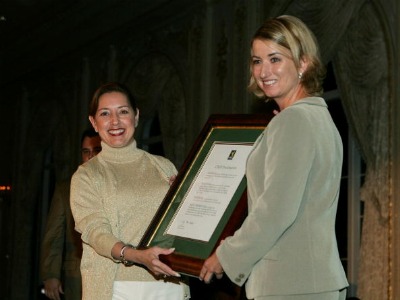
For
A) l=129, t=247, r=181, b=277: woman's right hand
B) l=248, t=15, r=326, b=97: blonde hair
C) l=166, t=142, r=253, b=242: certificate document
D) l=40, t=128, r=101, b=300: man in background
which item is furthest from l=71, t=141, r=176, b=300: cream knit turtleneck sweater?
l=40, t=128, r=101, b=300: man in background

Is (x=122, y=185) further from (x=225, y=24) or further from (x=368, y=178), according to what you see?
(x=225, y=24)

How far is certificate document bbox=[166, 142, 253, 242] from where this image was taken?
2879 mm

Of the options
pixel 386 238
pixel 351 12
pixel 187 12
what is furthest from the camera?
pixel 187 12

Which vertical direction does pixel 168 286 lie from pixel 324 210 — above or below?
below

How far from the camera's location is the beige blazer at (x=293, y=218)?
91.3 inches

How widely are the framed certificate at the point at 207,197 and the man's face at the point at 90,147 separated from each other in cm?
216

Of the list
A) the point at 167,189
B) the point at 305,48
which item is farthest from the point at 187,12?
the point at 305,48

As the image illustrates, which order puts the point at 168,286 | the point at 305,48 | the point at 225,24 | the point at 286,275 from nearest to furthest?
the point at 286,275, the point at 305,48, the point at 168,286, the point at 225,24

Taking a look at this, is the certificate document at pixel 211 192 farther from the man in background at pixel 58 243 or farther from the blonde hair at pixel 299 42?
the man in background at pixel 58 243

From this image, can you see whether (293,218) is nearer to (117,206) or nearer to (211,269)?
(211,269)

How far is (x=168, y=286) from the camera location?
3336 millimetres

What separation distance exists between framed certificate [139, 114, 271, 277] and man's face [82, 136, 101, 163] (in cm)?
216

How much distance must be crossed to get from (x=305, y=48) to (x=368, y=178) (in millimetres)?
3670

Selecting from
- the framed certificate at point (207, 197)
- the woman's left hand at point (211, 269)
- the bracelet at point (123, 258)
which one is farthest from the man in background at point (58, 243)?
the woman's left hand at point (211, 269)
